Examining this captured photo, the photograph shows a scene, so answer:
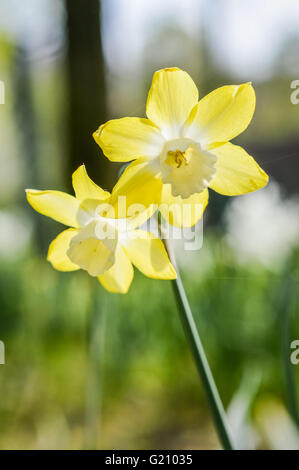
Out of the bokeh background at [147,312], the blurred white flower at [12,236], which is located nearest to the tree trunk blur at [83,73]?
the bokeh background at [147,312]

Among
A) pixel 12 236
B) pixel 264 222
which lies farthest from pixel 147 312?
pixel 12 236

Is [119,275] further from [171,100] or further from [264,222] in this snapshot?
[264,222]

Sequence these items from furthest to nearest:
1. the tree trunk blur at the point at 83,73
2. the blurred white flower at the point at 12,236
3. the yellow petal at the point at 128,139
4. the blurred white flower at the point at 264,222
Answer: the tree trunk blur at the point at 83,73 → the blurred white flower at the point at 12,236 → the blurred white flower at the point at 264,222 → the yellow petal at the point at 128,139

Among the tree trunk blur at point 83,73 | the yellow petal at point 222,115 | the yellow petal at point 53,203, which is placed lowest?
the yellow petal at point 53,203

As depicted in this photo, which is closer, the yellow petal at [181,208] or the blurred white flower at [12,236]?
the yellow petal at [181,208]

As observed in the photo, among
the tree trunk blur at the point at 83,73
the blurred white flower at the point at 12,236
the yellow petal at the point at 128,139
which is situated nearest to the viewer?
the yellow petal at the point at 128,139

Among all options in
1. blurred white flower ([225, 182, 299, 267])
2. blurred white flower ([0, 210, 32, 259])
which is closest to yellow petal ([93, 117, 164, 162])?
blurred white flower ([225, 182, 299, 267])

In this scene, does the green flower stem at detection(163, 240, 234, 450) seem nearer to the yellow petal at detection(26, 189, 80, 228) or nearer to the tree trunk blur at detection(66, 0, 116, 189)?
the yellow petal at detection(26, 189, 80, 228)

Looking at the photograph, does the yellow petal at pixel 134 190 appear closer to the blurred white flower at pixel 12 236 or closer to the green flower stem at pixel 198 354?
the green flower stem at pixel 198 354
